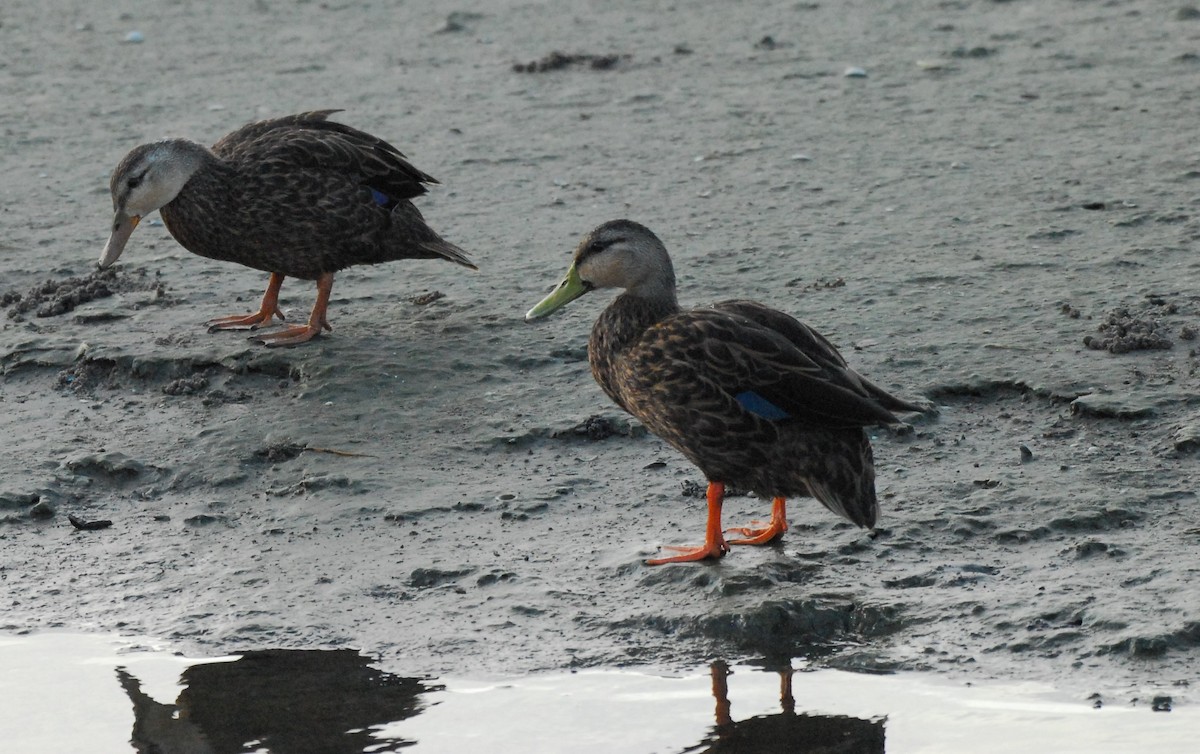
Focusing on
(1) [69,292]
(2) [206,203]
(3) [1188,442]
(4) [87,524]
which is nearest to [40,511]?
(4) [87,524]

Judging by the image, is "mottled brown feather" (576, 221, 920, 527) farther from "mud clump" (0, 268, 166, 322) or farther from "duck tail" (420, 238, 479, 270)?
"mud clump" (0, 268, 166, 322)

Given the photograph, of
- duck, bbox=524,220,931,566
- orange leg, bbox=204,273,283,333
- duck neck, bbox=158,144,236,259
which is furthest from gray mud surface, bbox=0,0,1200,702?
duck neck, bbox=158,144,236,259

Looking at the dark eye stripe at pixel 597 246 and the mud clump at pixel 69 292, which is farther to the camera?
the mud clump at pixel 69 292

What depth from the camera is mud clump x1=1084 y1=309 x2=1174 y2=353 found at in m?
6.67

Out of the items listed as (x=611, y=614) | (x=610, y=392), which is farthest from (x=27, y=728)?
(x=610, y=392)

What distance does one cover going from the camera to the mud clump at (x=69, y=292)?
8039mm

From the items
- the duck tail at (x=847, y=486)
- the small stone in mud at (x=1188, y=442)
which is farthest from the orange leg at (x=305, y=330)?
the small stone in mud at (x=1188, y=442)

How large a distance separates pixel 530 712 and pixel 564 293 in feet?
6.54

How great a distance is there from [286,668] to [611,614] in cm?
98

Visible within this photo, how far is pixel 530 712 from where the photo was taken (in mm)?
4656

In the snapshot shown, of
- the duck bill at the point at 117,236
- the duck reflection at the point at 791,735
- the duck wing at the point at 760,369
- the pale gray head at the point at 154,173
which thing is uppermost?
the pale gray head at the point at 154,173

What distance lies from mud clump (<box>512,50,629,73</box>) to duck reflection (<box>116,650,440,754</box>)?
767cm

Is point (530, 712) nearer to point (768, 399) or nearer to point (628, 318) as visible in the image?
point (768, 399)

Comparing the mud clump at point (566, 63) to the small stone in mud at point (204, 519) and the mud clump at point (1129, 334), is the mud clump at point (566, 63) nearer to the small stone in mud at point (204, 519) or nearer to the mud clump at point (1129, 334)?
the mud clump at point (1129, 334)
